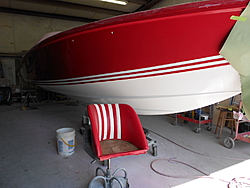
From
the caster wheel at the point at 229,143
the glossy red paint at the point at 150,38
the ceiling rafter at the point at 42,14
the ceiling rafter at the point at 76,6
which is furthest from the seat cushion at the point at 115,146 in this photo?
the ceiling rafter at the point at 42,14

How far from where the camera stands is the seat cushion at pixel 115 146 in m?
1.47

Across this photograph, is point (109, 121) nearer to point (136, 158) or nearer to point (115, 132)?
point (115, 132)

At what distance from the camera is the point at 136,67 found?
164cm

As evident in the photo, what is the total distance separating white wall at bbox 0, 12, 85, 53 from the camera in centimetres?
580

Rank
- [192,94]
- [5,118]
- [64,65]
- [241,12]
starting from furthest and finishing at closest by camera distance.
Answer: [5,118] → [64,65] → [192,94] → [241,12]

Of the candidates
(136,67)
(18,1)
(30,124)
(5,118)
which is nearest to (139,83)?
(136,67)

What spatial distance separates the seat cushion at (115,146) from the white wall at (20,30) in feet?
20.0

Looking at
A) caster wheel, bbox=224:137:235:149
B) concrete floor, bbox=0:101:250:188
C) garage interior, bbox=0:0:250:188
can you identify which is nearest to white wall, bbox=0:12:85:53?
garage interior, bbox=0:0:250:188

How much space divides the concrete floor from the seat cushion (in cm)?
30

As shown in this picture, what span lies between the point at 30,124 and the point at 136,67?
2.47 m

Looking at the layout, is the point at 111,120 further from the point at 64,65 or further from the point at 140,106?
the point at 64,65

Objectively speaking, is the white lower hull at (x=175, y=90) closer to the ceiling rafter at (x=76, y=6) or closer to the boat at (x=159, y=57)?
the boat at (x=159, y=57)

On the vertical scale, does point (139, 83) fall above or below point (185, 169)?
above

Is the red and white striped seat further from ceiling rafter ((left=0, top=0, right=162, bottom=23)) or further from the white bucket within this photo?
ceiling rafter ((left=0, top=0, right=162, bottom=23))
